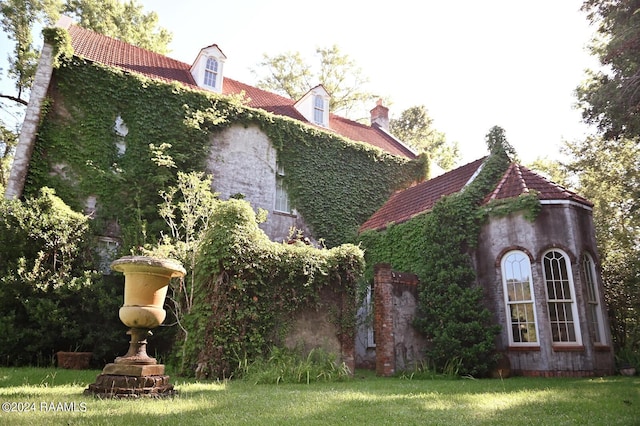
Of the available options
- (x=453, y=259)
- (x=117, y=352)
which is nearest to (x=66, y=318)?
(x=117, y=352)

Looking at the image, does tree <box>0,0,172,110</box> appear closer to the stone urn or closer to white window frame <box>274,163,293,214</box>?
white window frame <box>274,163,293,214</box>

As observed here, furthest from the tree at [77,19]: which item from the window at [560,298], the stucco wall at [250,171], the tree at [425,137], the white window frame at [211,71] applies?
the window at [560,298]

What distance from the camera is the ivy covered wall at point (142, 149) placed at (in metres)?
13.9

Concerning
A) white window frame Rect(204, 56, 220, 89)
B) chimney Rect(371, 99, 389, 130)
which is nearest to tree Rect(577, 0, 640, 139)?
white window frame Rect(204, 56, 220, 89)

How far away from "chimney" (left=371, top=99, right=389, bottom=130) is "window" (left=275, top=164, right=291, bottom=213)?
34.1 feet

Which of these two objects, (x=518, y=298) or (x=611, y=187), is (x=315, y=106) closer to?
(x=518, y=298)

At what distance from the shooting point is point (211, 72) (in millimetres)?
18469

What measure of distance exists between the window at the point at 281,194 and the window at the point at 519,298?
8.90 meters

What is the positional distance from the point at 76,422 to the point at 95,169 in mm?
11700

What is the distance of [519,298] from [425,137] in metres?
21.3

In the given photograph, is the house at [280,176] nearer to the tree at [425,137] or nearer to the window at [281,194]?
the window at [281,194]

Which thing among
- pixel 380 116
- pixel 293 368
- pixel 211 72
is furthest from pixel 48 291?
pixel 380 116

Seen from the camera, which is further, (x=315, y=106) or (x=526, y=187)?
(x=315, y=106)

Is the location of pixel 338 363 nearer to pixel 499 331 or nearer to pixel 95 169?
pixel 499 331
